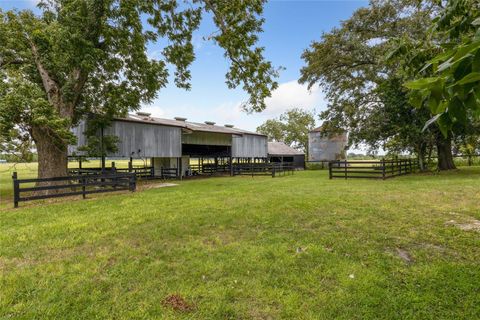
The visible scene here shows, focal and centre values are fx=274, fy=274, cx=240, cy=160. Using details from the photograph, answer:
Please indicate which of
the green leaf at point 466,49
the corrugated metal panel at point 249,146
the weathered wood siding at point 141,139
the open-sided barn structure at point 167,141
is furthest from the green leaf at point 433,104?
the corrugated metal panel at point 249,146

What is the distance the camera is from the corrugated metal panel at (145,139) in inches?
708

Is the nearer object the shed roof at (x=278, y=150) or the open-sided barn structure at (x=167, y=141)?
the open-sided barn structure at (x=167, y=141)

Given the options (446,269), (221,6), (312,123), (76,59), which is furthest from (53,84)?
(312,123)

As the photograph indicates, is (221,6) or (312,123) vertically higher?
(312,123)

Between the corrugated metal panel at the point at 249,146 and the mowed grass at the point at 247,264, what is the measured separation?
2055cm

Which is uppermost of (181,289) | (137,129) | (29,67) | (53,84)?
(29,67)

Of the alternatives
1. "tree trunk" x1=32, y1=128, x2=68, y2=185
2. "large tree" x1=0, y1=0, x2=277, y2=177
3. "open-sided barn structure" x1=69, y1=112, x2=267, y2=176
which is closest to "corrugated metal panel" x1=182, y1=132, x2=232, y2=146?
"open-sided barn structure" x1=69, y1=112, x2=267, y2=176

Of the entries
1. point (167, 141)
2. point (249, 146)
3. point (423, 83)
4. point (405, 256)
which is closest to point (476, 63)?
point (423, 83)

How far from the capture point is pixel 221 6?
6.96 meters

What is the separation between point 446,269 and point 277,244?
255 centimetres

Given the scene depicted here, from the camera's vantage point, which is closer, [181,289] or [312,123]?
[181,289]

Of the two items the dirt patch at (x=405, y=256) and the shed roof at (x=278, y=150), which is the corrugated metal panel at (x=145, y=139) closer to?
the dirt patch at (x=405, y=256)

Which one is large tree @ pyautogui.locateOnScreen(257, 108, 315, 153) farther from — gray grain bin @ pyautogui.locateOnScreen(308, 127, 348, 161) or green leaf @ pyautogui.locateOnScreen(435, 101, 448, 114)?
green leaf @ pyautogui.locateOnScreen(435, 101, 448, 114)

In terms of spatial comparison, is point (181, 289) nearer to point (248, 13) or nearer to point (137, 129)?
point (248, 13)
